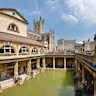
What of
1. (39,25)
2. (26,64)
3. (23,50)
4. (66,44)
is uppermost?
(39,25)

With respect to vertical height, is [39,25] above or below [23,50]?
above

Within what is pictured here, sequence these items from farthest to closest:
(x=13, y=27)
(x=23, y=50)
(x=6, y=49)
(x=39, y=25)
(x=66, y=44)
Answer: (x=39, y=25)
(x=66, y=44)
(x=13, y=27)
(x=23, y=50)
(x=6, y=49)

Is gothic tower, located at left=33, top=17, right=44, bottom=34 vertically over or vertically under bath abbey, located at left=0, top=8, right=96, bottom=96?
over

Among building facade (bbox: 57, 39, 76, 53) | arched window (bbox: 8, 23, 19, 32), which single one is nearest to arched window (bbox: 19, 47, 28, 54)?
arched window (bbox: 8, 23, 19, 32)

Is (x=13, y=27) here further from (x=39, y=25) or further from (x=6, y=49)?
(x=39, y=25)

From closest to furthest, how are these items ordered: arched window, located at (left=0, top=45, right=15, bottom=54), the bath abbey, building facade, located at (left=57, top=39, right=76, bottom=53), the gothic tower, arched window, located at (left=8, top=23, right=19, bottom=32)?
1. the bath abbey
2. arched window, located at (left=0, top=45, right=15, bottom=54)
3. arched window, located at (left=8, top=23, right=19, bottom=32)
4. building facade, located at (left=57, top=39, right=76, bottom=53)
5. the gothic tower

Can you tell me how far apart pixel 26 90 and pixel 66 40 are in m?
68.1

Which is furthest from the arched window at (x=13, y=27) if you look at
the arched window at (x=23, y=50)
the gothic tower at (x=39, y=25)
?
the gothic tower at (x=39, y=25)

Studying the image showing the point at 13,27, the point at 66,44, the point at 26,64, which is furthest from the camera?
the point at 66,44

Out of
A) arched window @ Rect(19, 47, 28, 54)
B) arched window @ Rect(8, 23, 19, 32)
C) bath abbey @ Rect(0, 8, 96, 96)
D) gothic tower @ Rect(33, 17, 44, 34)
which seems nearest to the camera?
bath abbey @ Rect(0, 8, 96, 96)

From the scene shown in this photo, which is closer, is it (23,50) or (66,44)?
(23,50)

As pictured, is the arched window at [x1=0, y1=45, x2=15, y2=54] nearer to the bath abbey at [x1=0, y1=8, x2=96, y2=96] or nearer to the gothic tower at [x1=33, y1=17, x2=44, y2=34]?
the bath abbey at [x1=0, y1=8, x2=96, y2=96]

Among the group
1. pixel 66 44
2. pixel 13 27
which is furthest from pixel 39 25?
pixel 13 27

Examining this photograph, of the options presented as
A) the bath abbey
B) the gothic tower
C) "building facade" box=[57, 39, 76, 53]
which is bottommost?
the bath abbey
